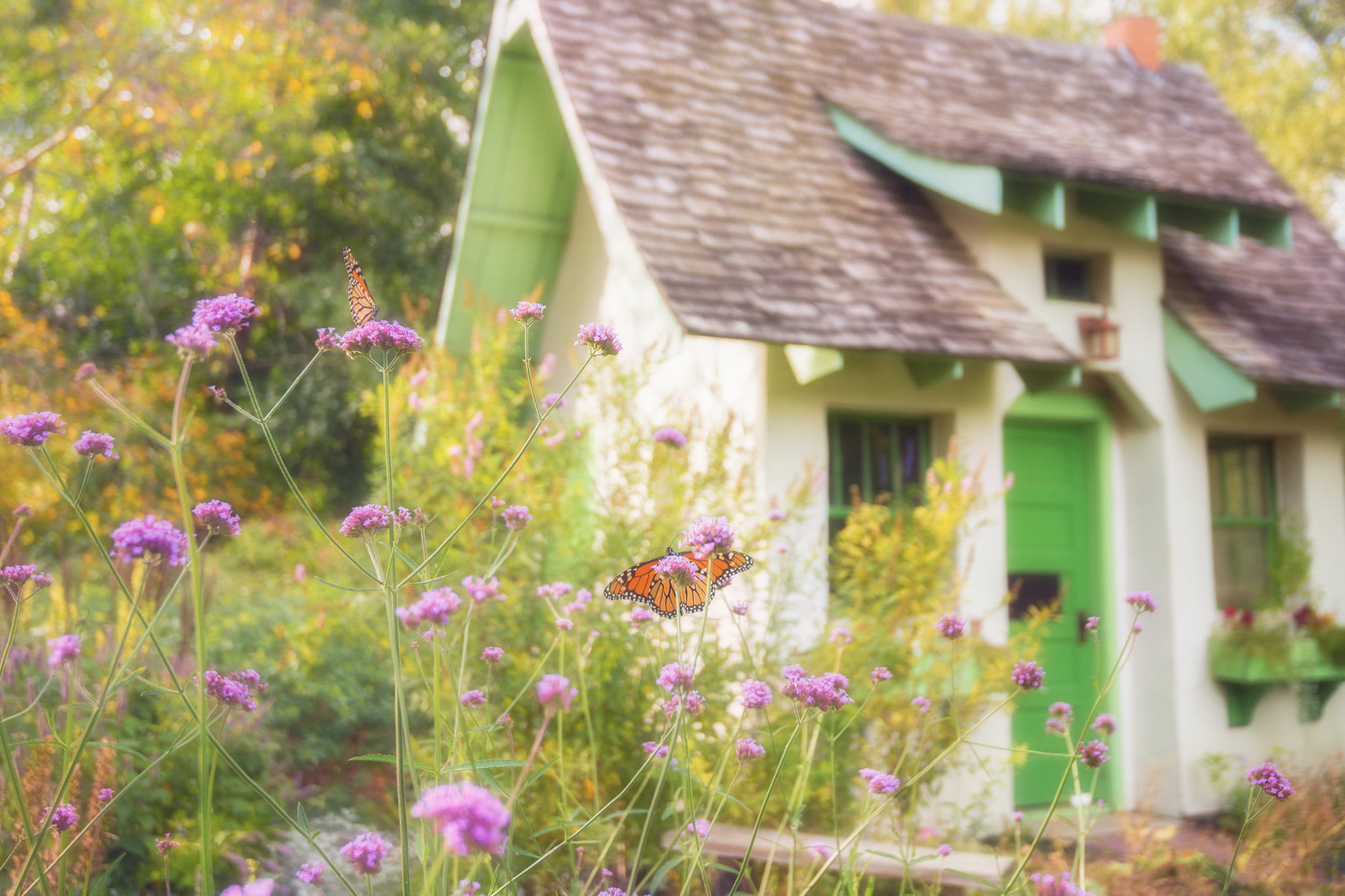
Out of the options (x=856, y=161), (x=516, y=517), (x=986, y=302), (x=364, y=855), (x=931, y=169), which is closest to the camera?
(x=364, y=855)

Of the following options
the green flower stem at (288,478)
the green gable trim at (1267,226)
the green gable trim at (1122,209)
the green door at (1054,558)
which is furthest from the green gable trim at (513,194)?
the green flower stem at (288,478)

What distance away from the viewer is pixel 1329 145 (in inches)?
738

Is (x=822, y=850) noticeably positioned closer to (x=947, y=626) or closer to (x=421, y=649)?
(x=947, y=626)

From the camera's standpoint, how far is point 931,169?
721 cm

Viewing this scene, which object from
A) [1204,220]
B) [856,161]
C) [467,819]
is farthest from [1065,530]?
[467,819]

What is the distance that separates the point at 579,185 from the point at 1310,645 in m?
6.70

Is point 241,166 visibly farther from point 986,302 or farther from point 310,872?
point 310,872

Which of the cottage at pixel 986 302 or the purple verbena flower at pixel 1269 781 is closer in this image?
the purple verbena flower at pixel 1269 781

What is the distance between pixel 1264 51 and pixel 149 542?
24499 millimetres

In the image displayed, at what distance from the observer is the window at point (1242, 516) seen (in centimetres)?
808

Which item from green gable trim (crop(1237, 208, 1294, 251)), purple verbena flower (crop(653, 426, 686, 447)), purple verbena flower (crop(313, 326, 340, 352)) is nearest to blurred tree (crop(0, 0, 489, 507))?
green gable trim (crop(1237, 208, 1294, 251))

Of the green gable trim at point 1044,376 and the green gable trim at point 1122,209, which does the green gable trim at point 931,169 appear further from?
the green gable trim at point 1044,376

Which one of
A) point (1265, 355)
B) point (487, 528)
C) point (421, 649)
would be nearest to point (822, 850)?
point (421, 649)

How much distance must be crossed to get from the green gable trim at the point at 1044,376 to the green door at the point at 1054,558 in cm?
52
